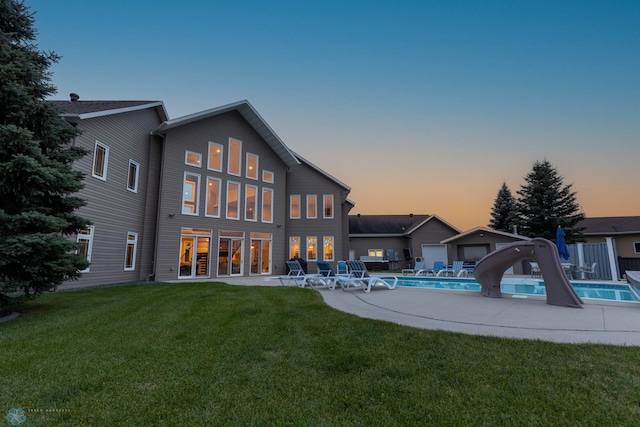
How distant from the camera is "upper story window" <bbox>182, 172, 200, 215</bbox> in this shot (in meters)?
14.8

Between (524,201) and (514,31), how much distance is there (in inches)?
846

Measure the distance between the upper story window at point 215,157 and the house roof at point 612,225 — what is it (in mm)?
31274

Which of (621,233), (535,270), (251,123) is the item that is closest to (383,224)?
(535,270)

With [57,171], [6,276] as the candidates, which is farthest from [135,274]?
[57,171]

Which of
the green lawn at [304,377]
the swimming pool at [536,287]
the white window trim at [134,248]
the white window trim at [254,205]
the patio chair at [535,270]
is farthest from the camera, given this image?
the white window trim at [254,205]

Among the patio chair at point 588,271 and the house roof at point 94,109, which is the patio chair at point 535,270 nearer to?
the patio chair at point 588,271

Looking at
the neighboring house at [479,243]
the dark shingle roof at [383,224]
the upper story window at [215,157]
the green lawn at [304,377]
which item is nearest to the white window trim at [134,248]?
the upper story window at [215,157]

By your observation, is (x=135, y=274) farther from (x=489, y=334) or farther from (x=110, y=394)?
(x=489, y=334)

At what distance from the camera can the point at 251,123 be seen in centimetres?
1784

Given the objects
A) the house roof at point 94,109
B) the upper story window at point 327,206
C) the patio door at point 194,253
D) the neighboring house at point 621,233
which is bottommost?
the patio door at point 194,253

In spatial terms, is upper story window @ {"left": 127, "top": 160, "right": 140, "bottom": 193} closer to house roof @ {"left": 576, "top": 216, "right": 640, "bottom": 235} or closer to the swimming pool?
the swimming pool

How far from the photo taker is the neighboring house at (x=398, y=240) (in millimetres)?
24906

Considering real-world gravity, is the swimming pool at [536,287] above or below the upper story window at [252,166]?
below

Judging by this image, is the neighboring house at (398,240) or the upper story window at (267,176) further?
the neighboring house at (398,240)
